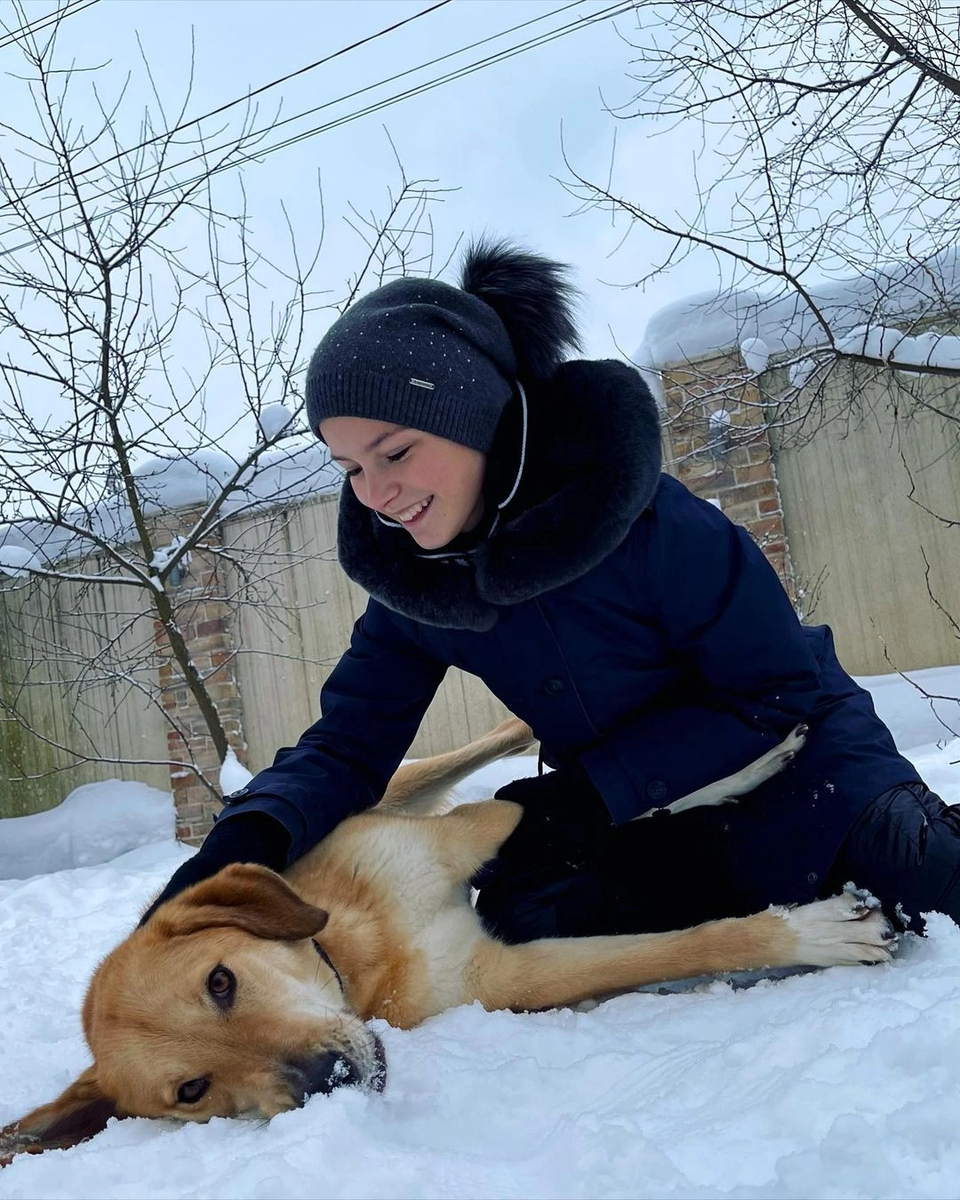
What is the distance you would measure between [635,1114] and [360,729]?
51.3 inches

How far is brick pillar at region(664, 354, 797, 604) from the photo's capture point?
19.3ft

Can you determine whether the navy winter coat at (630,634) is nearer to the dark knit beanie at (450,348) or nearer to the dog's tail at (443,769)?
the dark knit beanie at (450,348)

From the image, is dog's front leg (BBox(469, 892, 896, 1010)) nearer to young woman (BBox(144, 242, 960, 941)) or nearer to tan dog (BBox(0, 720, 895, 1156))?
tan dog (BBox(0, 720, 895, 1156))

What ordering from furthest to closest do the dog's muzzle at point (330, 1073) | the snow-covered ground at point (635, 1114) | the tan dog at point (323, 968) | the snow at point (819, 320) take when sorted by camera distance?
the snow at point (819, 320), the tan dog at point (323, 968), the dog's muzzle at point (330, 1073), the snow-covered ground at point (635, 1114)

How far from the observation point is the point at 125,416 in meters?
4.58

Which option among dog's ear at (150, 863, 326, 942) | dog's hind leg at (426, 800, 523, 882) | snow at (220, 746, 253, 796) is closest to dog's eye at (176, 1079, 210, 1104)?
dog's ear at (150, 863, 326, 942)

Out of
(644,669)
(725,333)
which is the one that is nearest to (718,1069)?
(644,669)

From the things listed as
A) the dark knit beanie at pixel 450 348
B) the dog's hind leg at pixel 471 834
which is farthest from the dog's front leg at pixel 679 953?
the dark knit beanie at pixel 450 348

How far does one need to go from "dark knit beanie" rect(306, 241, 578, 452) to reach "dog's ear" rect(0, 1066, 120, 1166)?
1.40 meters

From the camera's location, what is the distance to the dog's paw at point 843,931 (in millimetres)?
1748

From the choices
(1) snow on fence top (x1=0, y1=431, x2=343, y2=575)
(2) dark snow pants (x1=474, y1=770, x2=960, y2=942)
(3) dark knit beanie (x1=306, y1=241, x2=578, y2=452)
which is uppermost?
(1) snow on fence top (x1=0, y1=431, x2=343, y2=575)

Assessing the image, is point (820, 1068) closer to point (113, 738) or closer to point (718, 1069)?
point (718, 1069)

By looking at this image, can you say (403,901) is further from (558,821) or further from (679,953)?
(679,953)

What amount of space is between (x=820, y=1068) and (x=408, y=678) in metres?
1.46
